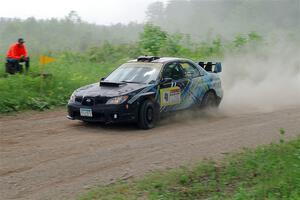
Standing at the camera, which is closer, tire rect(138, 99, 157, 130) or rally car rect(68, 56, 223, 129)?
rally car rect(68, 56, 223, 129)

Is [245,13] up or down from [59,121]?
up

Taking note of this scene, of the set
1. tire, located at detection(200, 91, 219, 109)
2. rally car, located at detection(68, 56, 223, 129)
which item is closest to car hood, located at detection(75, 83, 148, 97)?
rally car, located at detection(68, 56, 223, 129)

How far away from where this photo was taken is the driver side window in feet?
40.5

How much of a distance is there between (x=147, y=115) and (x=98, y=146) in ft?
6.90

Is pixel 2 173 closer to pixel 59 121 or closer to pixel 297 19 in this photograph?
pixel 59 121

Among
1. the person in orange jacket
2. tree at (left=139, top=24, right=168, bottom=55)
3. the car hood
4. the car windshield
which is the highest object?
tree at (left=139, top=24, right=168, bottom=55)

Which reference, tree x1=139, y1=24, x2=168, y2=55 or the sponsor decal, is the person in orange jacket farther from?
tree x1=139, y1=24, x2=168, y2=55

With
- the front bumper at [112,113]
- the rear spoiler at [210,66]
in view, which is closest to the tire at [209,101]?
the rear spoiler at [210,66]

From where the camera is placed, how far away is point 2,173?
7836 mm

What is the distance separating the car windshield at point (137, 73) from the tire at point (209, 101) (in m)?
1.74

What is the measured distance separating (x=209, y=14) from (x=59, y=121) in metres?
45.7

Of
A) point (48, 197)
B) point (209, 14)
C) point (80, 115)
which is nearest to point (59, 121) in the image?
point (80, 115)

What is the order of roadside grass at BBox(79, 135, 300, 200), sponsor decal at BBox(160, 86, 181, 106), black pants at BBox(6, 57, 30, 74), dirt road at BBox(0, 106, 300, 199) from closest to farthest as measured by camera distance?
roadside grass at BBox(79, 135, 300, 200) → dirt road at BBox(0, 106, 300, 199) → sponsor decal at BBox(160, 86, 181, 106) → black pants at BBox(6, 57, 30, 74)

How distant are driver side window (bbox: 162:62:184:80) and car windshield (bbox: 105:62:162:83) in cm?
18
